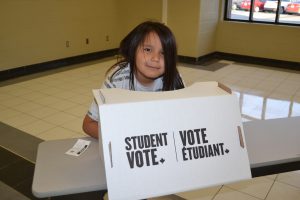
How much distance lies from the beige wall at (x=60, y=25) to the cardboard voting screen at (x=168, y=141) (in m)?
4.07

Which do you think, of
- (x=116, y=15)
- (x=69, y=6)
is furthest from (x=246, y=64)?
(x=69, y=6)

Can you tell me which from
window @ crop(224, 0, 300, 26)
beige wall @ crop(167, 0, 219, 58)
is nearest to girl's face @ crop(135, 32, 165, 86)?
beige wall @ crop(167, 0, 219, 58)

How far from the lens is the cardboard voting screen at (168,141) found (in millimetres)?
910

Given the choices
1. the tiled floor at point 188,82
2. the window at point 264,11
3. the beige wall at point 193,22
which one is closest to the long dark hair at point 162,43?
the tiled floor at point 188,82

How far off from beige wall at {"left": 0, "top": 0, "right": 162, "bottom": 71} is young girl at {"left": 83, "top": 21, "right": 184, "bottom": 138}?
12.2ft

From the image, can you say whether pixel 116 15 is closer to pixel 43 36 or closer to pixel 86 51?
pixel 86 51

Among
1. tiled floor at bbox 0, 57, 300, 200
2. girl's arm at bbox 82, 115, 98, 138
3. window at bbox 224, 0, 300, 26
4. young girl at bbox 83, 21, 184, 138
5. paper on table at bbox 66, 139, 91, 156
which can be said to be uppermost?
window at bbox 224, 0, 300, 26

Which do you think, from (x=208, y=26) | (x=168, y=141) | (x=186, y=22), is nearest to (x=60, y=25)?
(x=186, y=22)

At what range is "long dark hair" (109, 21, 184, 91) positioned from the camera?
4.23 ft

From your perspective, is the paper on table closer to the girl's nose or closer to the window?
the girl's nose

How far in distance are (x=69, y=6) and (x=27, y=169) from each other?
12.2 feet

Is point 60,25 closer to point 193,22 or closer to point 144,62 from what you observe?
point 193,22

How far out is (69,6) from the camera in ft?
17.4

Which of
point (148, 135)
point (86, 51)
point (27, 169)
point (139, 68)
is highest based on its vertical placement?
point (139, 68)
